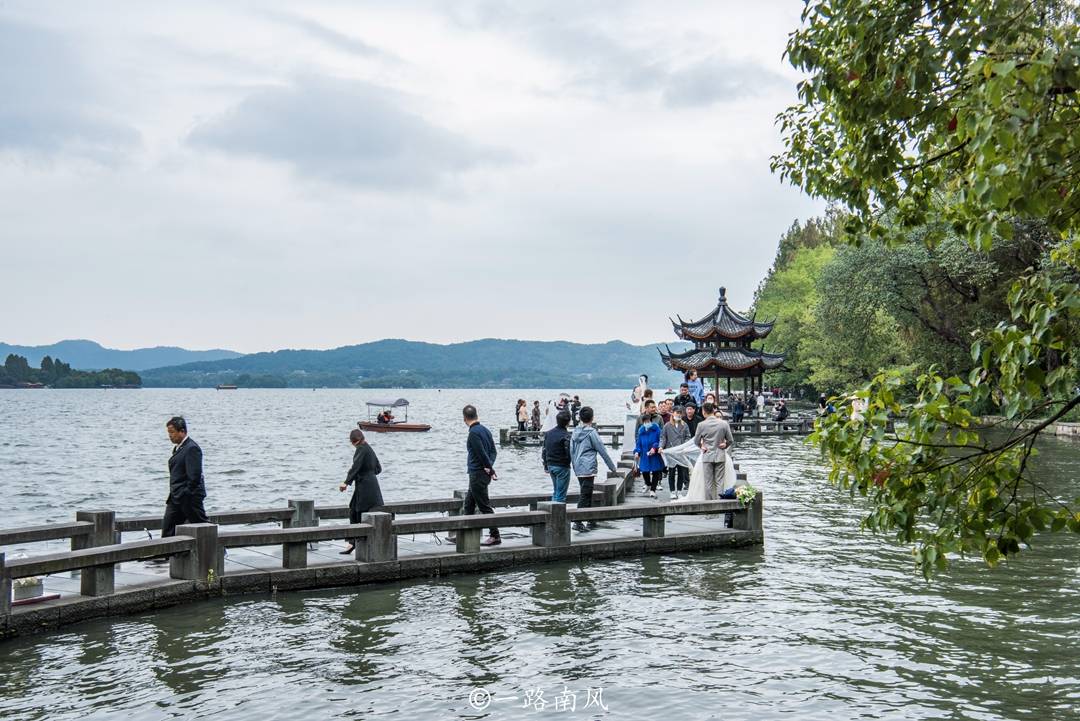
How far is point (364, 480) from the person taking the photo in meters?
14.7

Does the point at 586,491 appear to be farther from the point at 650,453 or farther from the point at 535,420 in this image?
the point at 535,420

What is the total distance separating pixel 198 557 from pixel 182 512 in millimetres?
940

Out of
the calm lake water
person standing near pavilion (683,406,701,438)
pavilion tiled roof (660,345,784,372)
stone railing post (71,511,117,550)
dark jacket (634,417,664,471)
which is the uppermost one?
pavilion tiled roof (660,345,784,372)

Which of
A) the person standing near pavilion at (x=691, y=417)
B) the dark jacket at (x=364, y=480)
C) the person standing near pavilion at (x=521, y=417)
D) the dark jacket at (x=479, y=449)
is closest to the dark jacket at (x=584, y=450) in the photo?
the dark jacket at (x=479, y=449)

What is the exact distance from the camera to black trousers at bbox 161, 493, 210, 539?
43.8ft

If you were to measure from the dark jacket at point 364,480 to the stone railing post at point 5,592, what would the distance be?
4.78m

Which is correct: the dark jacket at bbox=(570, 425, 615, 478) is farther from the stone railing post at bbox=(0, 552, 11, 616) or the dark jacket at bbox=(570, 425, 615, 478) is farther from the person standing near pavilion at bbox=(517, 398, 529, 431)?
the person standing near pavilion at bbox=(517, 398, 529, 431)

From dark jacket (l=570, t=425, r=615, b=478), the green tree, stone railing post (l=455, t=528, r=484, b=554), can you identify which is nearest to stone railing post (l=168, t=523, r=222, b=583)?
stone railing post (l=455, t=528, r=484, b=554)

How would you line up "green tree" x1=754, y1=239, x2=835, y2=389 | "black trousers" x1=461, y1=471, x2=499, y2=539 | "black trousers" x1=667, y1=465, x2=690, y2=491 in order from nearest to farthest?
"black trousers" x1=461, y1=471, x2=499, y2=539 < "black trousers" x1=667, y1=465, x2=690, y2=491 < "green tree" x1=754, y1=239, x2=835, y2=389

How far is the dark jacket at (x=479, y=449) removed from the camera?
1470 cm

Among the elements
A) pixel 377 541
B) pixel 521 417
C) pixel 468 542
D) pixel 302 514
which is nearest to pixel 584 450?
pixel 468 542

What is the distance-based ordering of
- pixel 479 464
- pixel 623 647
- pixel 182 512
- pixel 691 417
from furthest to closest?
pixel 691 417 → pixel 479 464 → pixel 182 512 → pixel 623 647

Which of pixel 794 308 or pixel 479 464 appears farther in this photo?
pixel 794 308

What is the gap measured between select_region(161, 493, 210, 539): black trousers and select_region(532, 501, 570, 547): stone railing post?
5.11 m
